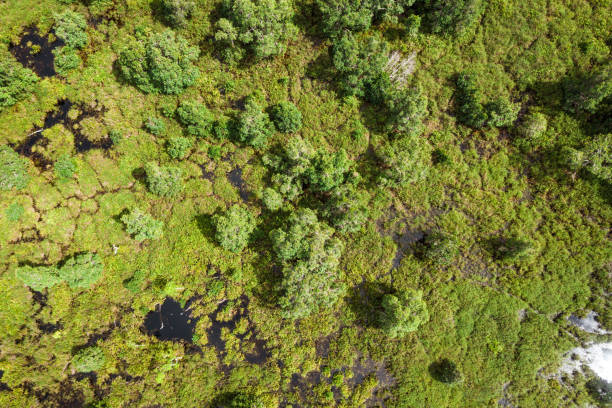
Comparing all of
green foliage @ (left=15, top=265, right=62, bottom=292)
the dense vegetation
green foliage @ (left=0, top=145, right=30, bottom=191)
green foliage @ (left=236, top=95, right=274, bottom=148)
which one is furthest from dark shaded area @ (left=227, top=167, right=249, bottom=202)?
green foliage @ (left=0, top=145, right=30, bottom=191)

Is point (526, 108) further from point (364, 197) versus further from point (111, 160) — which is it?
point (111, 160)

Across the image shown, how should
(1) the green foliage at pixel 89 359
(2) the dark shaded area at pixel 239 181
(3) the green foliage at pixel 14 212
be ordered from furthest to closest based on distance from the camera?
(2) the dark shaded area at pixel 239 181
(3) the green foliage at pixel 14 212
(1) the green foliage at pixel 89 359

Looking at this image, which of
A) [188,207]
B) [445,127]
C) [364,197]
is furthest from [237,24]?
[445,127]

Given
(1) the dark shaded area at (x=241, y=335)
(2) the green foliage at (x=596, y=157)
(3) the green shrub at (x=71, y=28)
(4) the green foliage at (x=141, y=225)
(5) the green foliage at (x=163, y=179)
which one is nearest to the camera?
(2) the green foliage at (x=596, y=157)

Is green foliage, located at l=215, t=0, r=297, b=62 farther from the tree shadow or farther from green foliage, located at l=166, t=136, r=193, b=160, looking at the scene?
the tree shadow

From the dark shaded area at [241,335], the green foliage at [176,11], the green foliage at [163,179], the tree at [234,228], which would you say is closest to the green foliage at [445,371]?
the dark shaded area at [241,335]

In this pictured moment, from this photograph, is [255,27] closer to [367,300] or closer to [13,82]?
[13,82]

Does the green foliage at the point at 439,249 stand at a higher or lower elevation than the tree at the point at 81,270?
higher

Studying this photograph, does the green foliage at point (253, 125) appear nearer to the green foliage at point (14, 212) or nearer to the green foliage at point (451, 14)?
the green foliage at point (451, 14)
